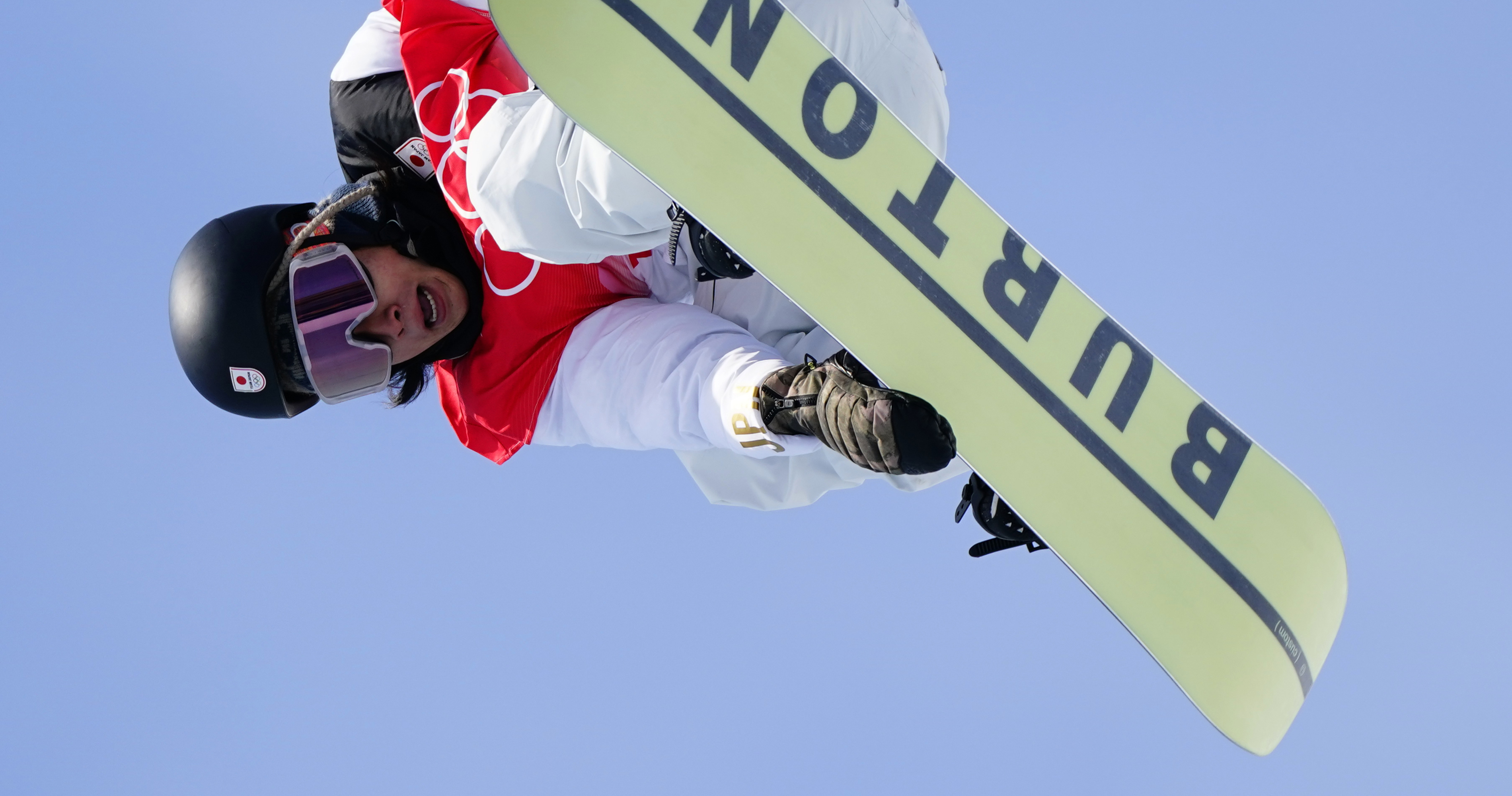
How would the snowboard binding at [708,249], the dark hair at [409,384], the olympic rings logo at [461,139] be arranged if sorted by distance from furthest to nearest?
1. the dark hair at [409,384]
2. the olympic rings logo at [461,139]
3. the snowboard binding at [708,249]

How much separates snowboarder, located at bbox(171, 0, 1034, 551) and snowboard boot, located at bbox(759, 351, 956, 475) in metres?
0.31

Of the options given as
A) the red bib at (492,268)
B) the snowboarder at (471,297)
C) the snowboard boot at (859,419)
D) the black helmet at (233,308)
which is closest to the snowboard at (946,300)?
the snowboard boot at (859,419)

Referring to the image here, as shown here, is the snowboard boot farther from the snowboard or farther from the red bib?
the red bib

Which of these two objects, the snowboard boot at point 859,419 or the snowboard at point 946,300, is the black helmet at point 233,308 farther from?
the snowboard boot at point 859,419

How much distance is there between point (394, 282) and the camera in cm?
288

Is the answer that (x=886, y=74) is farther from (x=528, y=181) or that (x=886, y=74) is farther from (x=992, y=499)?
(x=992, y=499)

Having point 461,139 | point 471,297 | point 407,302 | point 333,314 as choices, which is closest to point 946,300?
point 461,139

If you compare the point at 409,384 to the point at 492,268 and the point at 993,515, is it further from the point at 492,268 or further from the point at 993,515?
the point at 993,515

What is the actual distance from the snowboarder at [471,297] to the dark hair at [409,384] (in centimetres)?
1

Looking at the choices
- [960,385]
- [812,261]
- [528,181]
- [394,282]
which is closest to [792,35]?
[812,261]

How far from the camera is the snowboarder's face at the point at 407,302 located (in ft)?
9.46

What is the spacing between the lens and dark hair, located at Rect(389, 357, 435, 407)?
3.17 metres

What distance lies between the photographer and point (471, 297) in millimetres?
2920

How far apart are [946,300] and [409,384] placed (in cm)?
179
